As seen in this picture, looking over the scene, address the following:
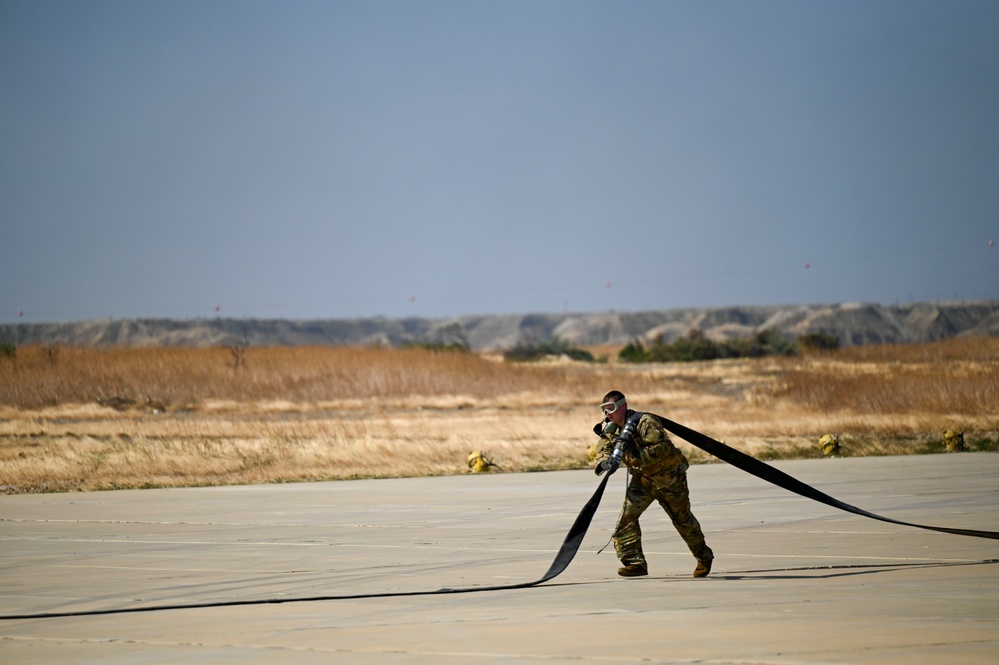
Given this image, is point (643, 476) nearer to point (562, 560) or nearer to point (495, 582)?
point (562, 560)

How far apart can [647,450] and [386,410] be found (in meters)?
36.5

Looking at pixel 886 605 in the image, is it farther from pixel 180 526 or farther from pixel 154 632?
pixel 180 526

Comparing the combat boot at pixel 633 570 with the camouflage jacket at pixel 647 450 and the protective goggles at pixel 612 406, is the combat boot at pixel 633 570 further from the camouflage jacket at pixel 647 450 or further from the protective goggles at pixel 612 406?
the protective goggles at pixel 612 406

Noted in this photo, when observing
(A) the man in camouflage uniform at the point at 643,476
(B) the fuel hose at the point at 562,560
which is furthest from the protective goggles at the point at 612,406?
(B) the fuel hose at the point at 562,560

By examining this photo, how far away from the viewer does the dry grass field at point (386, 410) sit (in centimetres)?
2764

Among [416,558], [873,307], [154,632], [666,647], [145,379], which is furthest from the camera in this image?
[873,307]

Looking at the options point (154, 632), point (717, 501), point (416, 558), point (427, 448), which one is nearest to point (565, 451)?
point (427, 448)

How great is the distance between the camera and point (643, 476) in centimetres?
1126

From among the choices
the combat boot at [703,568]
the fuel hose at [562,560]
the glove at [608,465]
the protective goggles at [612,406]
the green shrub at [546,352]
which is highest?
the green shrub at [546,352]

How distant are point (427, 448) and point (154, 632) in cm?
2049

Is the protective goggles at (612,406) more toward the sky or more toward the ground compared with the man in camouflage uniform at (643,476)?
more toward the sky

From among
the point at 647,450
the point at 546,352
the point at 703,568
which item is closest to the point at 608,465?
the point at 647,450

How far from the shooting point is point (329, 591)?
11.0 m

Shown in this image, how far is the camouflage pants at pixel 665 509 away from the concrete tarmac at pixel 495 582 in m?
0.24
